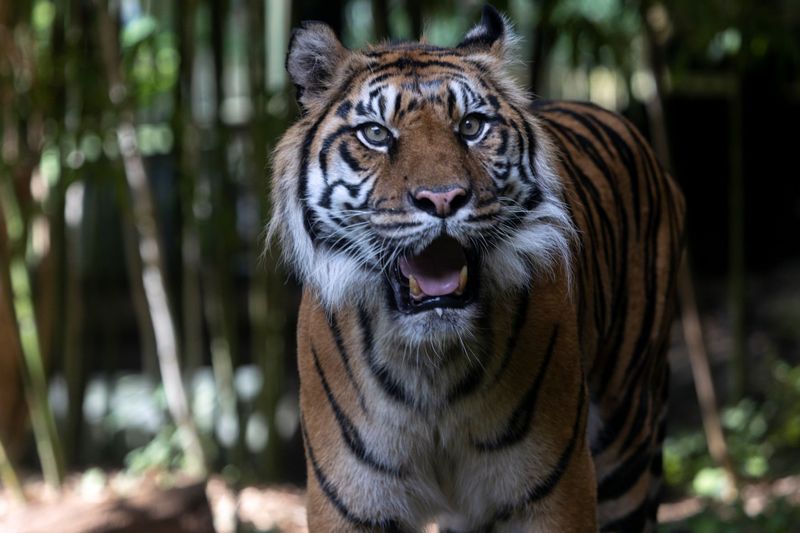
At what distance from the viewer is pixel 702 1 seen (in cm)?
477

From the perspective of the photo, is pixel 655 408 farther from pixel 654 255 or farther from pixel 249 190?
pixel 249 190

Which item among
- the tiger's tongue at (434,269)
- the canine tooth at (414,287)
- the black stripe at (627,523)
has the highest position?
the tiger's tongue at (434,269)

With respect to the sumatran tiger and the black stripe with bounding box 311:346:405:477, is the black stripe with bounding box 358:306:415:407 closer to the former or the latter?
the sumatran tiger

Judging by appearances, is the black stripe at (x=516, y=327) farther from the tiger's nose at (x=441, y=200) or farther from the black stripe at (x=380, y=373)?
the tiger's nose at (x=441, y=200)

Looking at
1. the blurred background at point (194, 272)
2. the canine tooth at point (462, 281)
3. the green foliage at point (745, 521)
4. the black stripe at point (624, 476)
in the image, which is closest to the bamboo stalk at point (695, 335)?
the blurred background at point (194, 272)

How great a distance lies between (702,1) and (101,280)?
665 cm

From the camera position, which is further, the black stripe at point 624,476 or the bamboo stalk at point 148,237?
the bamboo stalk at point 148,237

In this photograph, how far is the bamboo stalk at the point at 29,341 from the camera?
502cm

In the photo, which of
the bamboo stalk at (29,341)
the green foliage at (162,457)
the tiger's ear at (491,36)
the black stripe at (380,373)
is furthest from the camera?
the green foliage at (162,457)

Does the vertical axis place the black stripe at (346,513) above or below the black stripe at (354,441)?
below

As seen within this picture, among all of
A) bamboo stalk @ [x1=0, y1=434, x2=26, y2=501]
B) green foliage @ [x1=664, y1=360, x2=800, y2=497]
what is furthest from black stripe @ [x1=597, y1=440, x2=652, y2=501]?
bamboo stalk @ [x1=0, y1=434, x2=26, y2=501]

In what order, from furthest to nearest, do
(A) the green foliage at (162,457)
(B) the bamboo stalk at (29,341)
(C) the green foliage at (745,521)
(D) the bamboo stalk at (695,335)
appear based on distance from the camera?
(A) the green foliage at (162,457), (D) the bamboo stalk at (695,335), (B) the bamboo stalk at (29,341), (C) the green foliage at (745,521)

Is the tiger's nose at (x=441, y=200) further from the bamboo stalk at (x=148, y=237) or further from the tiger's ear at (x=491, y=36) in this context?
the bamboo stalk at (x=148, y=237)

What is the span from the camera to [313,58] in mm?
2678
